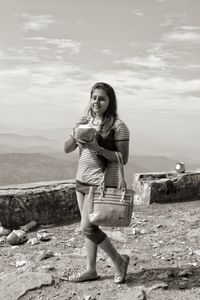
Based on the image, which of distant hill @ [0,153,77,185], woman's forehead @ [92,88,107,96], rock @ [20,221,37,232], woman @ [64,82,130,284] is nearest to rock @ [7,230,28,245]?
rock @ [20,221,37,232]

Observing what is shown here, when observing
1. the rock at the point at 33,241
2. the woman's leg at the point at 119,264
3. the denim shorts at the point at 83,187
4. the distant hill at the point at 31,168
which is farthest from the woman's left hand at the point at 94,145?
the distant hill at the point at 31,168

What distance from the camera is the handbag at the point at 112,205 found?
2814 millimetres

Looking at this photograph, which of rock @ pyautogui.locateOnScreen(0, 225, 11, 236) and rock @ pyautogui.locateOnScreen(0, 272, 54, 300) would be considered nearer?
rock @ pyautogui.locateOnScreen(0, 272, 54, 300)

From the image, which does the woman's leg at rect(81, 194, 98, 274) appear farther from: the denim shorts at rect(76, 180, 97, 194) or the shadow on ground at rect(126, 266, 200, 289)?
the shadow on ground at rect(126, 266, 200, 289)

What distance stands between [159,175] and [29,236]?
128 inches

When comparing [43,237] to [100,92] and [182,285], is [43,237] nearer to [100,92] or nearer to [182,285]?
[182,285]

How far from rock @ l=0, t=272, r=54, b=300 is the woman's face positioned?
59.6 inches

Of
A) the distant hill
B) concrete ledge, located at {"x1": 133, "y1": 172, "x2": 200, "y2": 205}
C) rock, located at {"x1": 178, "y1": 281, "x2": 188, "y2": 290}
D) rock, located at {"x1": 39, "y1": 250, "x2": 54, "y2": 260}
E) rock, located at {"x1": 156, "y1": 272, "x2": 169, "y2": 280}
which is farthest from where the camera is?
the distant hill

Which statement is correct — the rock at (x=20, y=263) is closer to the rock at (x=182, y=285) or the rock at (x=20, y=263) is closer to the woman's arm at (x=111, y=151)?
the rock at (x=182, y=285)

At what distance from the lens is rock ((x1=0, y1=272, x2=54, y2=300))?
125 inches

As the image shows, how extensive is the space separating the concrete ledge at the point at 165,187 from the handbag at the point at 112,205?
381 cm

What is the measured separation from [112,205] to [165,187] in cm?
413

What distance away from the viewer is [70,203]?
538cm

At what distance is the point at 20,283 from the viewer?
3.33m
